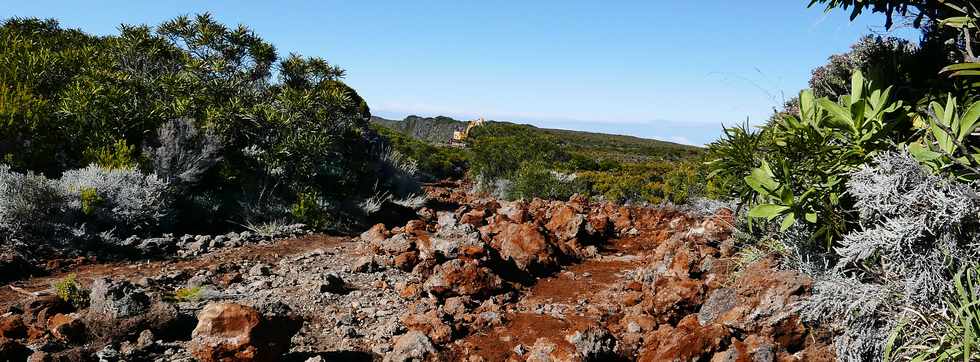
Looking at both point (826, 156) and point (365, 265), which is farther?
point (365, 265)

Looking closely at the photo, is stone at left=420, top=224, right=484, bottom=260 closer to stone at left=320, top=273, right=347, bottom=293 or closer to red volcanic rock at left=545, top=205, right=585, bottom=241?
stone at left=320, top=273, right=347, bottom=293

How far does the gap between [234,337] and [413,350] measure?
3.74 ft

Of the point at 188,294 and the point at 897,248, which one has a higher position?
the point at 897,248

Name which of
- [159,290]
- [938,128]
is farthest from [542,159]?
[938,128]

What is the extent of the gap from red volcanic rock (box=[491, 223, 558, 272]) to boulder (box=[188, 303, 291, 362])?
3692 millimetres

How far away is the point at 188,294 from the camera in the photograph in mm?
5051

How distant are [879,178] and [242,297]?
4.87 metres

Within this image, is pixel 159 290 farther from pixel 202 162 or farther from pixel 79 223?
pixel 202 162

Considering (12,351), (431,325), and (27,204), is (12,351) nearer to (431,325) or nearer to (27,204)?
(431,325)

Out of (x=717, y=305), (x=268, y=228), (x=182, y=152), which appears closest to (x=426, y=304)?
(x=717, y=305)

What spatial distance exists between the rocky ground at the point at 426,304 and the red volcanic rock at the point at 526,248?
0.02m

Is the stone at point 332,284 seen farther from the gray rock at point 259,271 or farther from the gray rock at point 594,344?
the gray rock at point 594,344

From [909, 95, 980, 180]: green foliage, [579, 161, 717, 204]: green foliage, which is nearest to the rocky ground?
[909, 95, 980, 180]: green foliage

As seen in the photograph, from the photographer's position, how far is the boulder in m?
3.50
